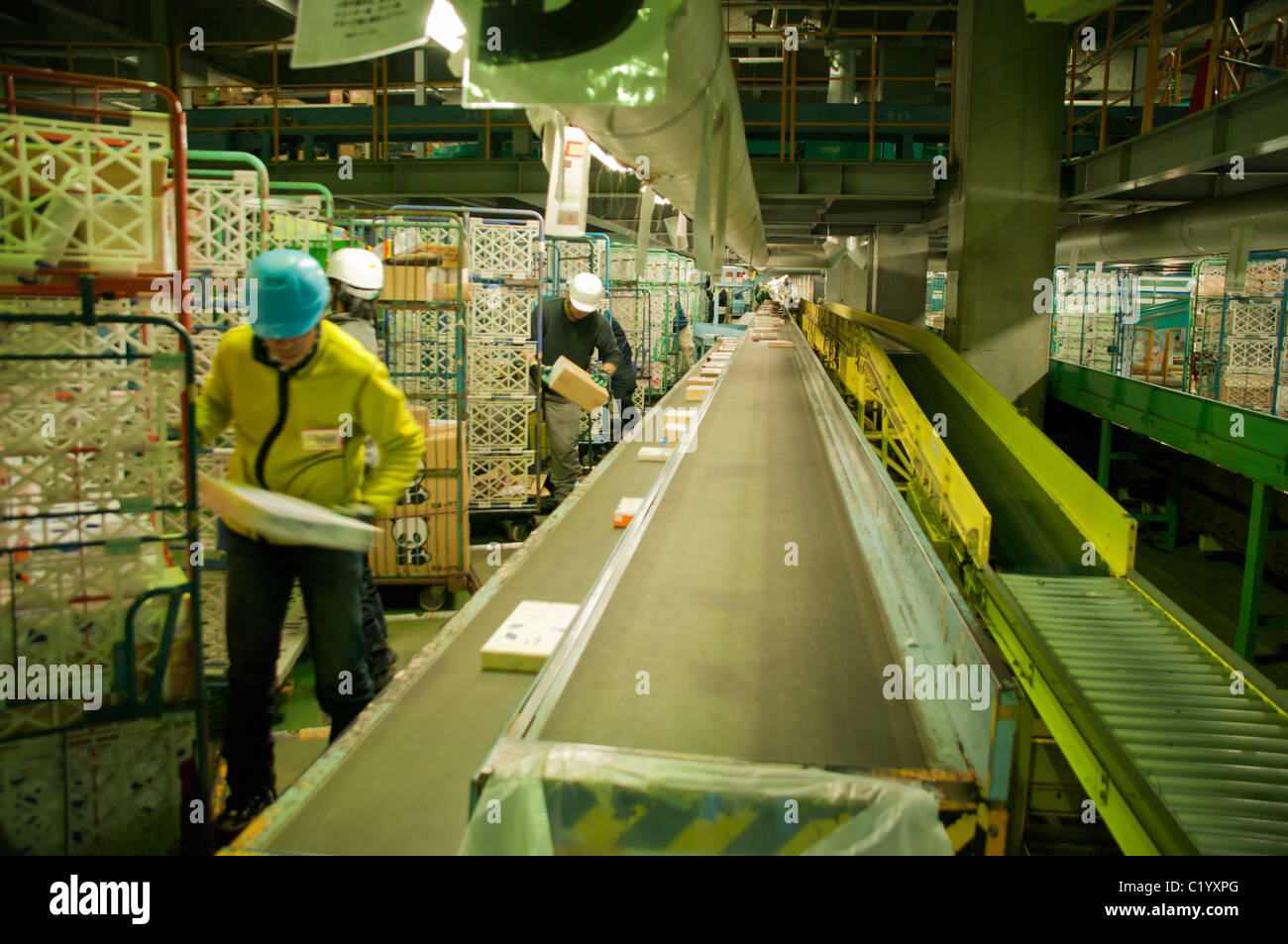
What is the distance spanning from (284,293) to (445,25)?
0.96 meters

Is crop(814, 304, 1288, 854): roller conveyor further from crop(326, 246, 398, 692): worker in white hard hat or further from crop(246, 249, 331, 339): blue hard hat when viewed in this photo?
crop(246, 249, 331, 339): blue hard hat

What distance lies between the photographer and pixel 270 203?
405cm

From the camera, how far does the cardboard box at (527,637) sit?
2.12 metres

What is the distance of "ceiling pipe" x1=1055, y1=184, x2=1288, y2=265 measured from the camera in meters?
7.70

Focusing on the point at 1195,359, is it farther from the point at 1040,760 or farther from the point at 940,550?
the point at 1040,760

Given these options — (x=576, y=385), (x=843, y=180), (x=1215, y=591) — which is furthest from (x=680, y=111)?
(x=843, y=180)

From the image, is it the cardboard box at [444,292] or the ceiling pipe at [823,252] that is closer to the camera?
the cardboard box at [444,292]

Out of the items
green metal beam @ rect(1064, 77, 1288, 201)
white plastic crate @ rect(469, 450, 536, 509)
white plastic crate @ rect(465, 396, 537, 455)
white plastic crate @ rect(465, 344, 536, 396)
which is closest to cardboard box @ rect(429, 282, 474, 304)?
white plastic crate @ rect(465, 344, 536, 396)

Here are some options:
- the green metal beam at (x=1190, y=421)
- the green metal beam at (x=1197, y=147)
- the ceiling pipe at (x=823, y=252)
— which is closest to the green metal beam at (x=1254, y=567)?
the green metal beam at (x=1190, y=421)

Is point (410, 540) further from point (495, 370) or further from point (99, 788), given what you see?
point (99, 788)

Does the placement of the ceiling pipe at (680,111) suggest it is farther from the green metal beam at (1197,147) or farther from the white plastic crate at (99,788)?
the green metal beam at (1197,147)

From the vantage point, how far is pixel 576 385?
572 centimetres

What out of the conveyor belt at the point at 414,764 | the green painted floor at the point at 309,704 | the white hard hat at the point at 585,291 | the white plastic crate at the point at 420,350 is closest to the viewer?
the conveyor belt at the point at 414,764

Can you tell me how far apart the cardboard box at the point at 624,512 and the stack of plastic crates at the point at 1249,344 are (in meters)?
11.2
